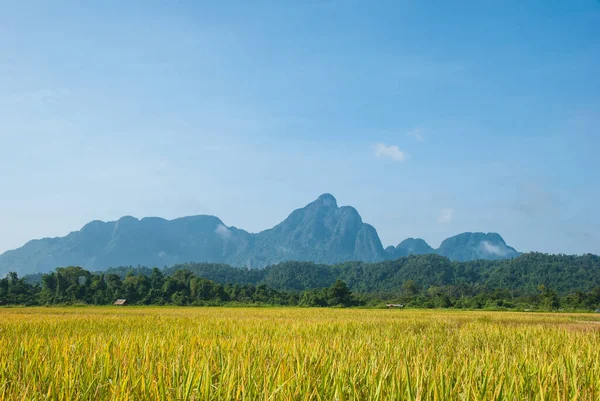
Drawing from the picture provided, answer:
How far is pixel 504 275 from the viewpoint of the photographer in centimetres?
13350

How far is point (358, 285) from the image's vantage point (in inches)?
6112

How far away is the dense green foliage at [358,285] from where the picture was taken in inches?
2297

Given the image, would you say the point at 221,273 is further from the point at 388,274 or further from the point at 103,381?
the point at 103,381

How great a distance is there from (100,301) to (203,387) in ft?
205

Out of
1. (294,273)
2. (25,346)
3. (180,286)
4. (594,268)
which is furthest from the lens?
(294,273)

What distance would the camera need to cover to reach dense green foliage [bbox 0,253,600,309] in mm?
58344

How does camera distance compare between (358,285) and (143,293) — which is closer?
(143,293)

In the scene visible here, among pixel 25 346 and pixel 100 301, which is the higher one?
pixel 25 346

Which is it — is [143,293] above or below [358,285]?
above

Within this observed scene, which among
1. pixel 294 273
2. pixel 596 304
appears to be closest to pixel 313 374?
pixel 596 304

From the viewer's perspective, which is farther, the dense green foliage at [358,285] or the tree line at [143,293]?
the dense green foliage at [358,285]

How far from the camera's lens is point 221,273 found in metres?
178

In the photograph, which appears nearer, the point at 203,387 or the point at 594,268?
the point at 203,387

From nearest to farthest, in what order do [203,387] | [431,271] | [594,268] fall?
1. [203,387]
2. [594,268]
3. [431,271]
